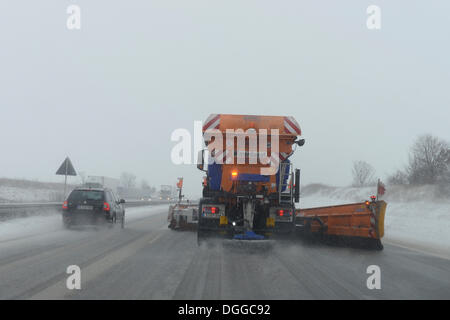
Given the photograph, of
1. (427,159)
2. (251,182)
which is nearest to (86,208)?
(251,182)

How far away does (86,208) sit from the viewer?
14703 mm

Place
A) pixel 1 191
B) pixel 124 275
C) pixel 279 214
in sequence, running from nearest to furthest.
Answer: pixel 124 275
pixel 279 214
pixel 1 191

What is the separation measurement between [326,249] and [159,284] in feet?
18.9

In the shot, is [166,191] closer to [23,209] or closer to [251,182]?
[23,209]

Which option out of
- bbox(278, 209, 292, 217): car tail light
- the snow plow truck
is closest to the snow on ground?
the snow plow truck

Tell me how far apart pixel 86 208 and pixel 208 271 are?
360 inches

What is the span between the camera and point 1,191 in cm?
5231

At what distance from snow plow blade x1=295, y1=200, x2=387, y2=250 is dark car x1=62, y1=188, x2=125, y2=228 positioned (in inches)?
283

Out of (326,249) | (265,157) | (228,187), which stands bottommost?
(326,249)

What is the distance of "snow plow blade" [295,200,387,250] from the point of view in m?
10.4

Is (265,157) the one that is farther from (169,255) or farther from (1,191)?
(1,191)

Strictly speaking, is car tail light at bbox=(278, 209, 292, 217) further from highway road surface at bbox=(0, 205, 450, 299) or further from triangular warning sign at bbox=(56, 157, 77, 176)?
triangular warning sign at bbox=(56, 157, 77, 176)

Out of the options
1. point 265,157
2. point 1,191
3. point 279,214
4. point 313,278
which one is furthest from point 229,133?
point 1,191
